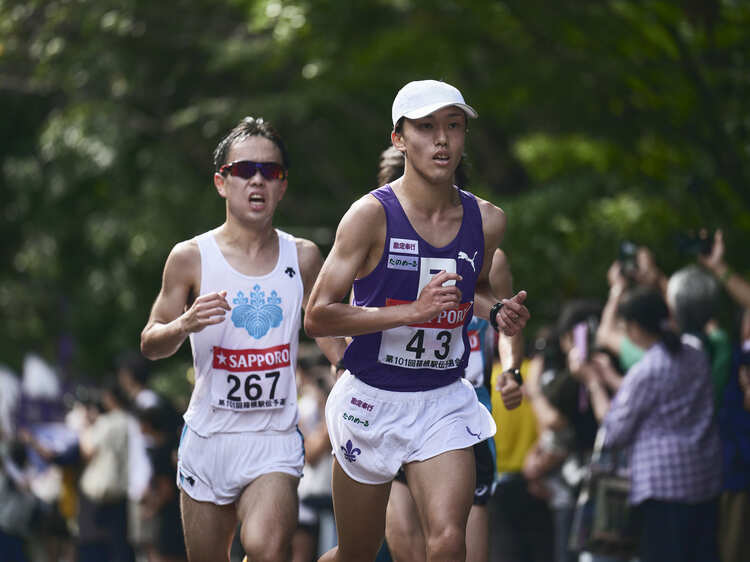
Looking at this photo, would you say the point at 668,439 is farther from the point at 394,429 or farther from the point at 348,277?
the point at 348,277

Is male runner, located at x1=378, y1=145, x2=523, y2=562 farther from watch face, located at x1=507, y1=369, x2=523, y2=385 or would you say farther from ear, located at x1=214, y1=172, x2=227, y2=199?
ear, located at x1=214, y1=172, x2=227, y2=199

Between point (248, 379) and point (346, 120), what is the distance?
14.6m

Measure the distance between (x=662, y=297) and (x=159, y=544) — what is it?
529cm

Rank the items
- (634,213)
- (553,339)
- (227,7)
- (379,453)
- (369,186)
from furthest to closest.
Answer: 1. (369,186)
2. (227,7)
3. (634,213)
4. (553,339)
5. (379,453)

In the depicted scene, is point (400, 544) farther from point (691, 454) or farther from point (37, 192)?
point (37, 192)

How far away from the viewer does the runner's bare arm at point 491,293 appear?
570cm

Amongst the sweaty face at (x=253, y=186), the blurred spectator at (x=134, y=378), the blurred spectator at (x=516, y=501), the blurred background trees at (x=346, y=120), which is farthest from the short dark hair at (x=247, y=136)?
the blurred spectator at (x=134, y=378)

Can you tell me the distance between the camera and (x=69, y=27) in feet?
53.2

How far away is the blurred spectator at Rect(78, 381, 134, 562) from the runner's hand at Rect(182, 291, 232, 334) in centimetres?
673

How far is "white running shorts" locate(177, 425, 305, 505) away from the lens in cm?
648

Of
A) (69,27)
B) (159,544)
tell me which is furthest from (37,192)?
(159,544)

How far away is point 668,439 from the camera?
26.6 ft

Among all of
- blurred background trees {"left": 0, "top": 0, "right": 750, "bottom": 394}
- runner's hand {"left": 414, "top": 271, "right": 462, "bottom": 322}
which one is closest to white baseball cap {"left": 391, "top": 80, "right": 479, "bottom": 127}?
runner's hand {"left": 414, "top": 271, "right": 462, "bottom": 322}

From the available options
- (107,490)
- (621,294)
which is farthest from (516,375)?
(107,490)
